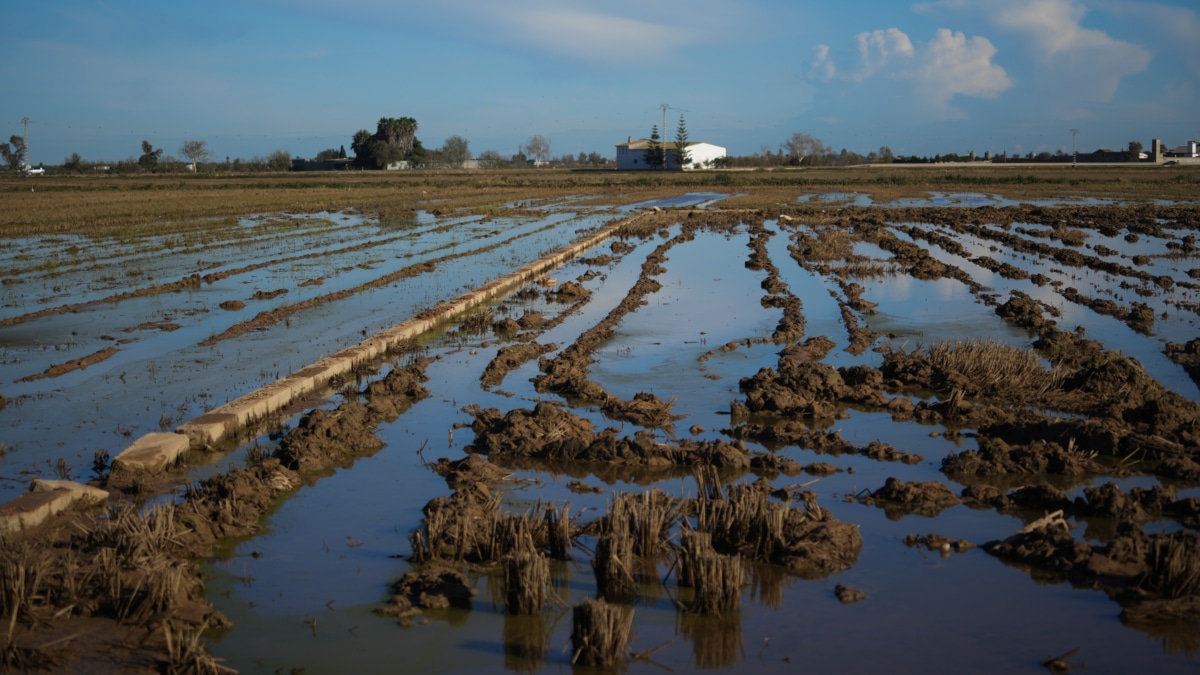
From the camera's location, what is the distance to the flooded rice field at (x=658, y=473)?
4633mm

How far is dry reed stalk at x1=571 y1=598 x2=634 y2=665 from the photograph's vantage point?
4207 mm

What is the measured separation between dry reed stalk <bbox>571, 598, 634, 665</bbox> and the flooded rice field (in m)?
0.01

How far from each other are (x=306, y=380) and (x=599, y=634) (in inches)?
214

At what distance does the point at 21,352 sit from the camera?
10656mm

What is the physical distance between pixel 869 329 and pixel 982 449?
16.6 feet

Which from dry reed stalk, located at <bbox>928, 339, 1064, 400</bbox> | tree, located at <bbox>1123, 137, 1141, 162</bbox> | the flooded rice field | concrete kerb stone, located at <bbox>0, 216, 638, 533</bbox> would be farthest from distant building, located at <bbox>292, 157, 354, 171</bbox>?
dry reed stalk, located at <bbox>928, 339, 1064, 400</bbox>

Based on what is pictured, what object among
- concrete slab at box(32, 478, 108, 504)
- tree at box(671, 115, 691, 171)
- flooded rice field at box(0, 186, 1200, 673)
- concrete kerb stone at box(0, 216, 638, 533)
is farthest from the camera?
tree at box(671, 115, 691, 171)

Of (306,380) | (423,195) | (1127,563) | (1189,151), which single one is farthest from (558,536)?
(1189,151)

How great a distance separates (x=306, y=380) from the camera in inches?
351

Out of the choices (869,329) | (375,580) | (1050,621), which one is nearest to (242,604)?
(375,580)

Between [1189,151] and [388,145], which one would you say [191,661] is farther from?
[1189,151]

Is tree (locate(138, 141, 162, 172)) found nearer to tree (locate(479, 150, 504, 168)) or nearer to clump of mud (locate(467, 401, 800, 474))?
tree (locate(479, 150, 504, 168))

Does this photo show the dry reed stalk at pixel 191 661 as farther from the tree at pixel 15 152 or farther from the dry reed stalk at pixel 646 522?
the tree at pixel 15 152

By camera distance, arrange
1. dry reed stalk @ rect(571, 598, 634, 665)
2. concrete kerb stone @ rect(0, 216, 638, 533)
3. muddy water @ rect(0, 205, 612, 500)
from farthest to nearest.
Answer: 1. muddy water @ rect(0, 205, 612, 500)
2. concrete kerb stone @ rect(0, 216, 638, 533)
3. dry reed stalk @ rect(571, 598, 634, 665)
